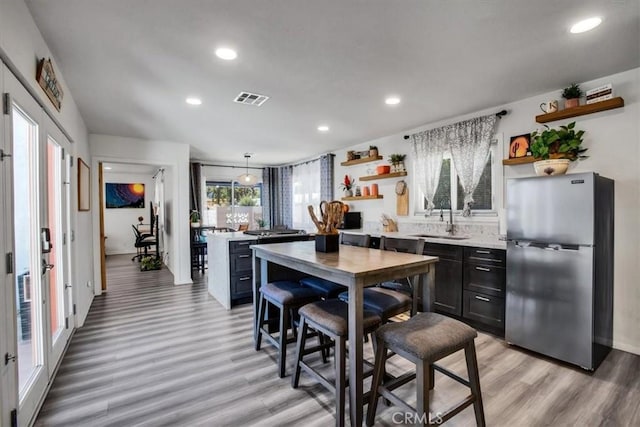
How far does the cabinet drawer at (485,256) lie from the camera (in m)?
3.00

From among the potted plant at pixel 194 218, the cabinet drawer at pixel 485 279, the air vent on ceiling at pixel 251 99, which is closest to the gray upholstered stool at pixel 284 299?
the cabinet drawer at pixel 485 279

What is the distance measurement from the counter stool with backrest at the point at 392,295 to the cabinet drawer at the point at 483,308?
118 cm

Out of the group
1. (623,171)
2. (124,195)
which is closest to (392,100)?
(623,171)

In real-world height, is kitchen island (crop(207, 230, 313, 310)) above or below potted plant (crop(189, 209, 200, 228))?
below

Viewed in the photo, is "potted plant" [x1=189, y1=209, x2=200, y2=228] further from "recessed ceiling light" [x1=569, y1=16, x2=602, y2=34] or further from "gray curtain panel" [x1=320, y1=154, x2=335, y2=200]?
"recessed ceiling light" [x1=569, y1=16, x2=602, y2=34]

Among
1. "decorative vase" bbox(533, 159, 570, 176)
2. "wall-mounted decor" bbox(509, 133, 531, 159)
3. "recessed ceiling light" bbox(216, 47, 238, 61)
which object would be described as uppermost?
"recessed ceiling light" bbox(216, 47, 238, 61)

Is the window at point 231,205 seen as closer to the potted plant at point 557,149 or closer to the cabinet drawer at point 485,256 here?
the cabinet drawer at point 485,256

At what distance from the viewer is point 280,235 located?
3.96m

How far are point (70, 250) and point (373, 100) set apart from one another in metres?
3.48

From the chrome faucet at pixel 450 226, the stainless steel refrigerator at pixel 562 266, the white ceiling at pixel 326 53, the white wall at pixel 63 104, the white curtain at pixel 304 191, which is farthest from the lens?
the white curtain at pixel 304 191

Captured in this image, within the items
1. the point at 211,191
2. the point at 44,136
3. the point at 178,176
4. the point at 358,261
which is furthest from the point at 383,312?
the point at 211,191

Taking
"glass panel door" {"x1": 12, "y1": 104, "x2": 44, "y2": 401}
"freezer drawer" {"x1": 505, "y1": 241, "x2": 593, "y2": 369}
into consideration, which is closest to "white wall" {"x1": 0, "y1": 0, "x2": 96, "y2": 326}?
"glass panel door" {"x1": 12, "y1": 104, "x2": 44, "y2": 401}

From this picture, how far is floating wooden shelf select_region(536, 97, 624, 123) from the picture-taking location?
266 centimetres

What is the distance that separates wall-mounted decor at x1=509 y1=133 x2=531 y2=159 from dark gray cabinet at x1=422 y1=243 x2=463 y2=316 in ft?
3.90
